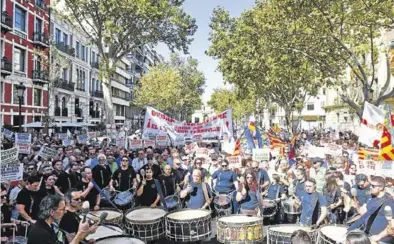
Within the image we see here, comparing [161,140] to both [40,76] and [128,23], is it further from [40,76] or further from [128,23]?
[40,76]

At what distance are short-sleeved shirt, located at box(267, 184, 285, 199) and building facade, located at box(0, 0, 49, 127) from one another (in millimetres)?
26464

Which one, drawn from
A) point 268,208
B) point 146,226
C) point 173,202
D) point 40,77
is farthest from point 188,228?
point 40,77

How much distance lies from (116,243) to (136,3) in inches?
908

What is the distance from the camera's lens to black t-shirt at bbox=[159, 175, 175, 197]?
9812 mm

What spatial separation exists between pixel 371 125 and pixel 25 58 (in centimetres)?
3406

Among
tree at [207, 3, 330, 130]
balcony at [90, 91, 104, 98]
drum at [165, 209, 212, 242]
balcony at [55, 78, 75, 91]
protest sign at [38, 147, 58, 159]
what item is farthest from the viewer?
balcony at [90, 91, 104, 98]

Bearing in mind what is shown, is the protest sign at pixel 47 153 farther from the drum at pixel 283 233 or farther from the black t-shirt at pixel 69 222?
the drum at pixel 283 233

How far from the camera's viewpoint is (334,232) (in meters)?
6.77

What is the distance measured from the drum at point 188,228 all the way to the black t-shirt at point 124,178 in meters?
2.34

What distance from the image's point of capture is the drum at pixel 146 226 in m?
7.80

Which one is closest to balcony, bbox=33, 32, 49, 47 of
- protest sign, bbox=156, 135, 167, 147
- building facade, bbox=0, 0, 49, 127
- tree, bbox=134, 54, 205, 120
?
building facade, bbox=0, 0, 49, 127

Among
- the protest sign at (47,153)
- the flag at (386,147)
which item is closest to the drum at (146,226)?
the flag at (386,147)

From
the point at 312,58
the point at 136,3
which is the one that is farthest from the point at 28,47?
the point at 312,58

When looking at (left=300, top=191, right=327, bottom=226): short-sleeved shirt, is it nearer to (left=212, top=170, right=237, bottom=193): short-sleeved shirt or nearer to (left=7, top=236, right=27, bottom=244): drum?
(left=212, top=170, right=237, bottom=193): short-sleeved shirt
